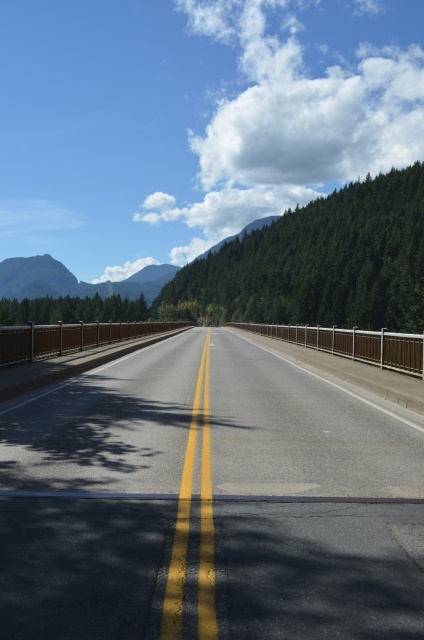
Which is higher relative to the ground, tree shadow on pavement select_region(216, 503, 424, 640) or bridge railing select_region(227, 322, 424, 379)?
bridge railing select_region(227, 322, 424, 379)

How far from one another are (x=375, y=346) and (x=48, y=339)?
35.5 ft

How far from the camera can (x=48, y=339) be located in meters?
21.8

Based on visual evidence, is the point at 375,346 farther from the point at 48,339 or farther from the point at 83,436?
the point at 83,436

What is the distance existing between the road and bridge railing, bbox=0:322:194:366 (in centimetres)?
746

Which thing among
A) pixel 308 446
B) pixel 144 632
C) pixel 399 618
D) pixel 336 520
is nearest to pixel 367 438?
pixel 308 446

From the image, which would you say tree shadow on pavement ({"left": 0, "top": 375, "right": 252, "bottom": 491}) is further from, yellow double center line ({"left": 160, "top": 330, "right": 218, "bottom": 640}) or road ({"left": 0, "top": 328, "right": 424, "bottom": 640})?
yellow double center line ({"left": 160, "top": 330, "right": 218, "bottom": 640})

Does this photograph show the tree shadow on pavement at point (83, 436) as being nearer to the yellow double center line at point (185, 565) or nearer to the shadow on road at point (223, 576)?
the yellow double center line at point (185, 565)

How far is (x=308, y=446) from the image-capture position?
8.47m

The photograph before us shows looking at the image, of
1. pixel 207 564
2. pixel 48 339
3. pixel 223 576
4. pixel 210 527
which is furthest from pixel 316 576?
pixel 48 339

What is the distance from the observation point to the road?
351 centimetres

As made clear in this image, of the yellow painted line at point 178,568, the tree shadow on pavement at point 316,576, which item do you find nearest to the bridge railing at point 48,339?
the yellow painted line at point 178,568

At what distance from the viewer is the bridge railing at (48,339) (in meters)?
17.8

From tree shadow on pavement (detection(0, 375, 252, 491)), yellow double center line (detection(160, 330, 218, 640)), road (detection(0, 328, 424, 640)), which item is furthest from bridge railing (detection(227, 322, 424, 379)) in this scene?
yellow double center line (detection(160, 330, 218, 640))

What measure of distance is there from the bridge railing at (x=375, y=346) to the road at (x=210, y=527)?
5369 millimetres
